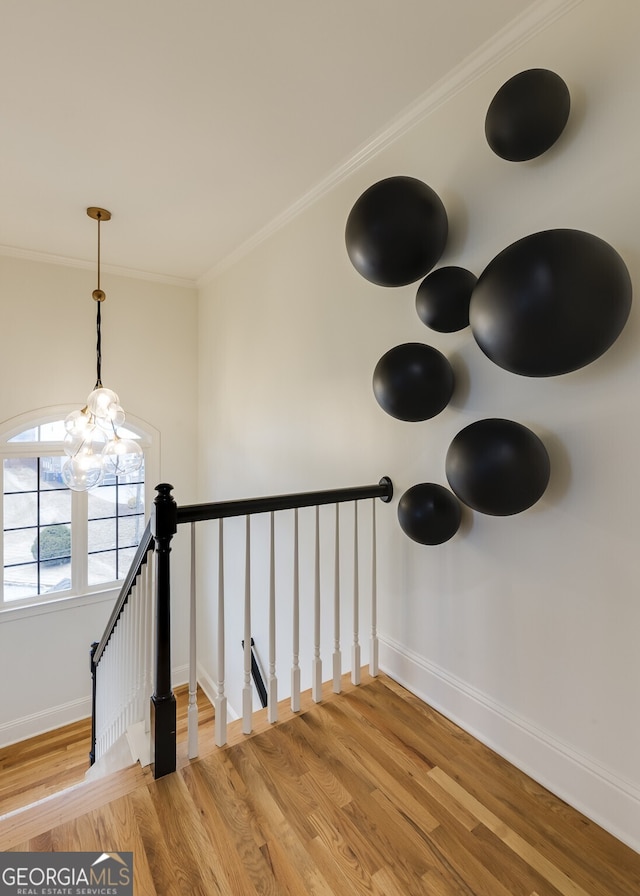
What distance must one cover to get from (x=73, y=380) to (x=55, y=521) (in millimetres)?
1277

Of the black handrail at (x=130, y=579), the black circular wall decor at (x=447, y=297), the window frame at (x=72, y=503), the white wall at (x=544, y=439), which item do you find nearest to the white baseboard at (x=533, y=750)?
the white wall at (x=544, y=439)

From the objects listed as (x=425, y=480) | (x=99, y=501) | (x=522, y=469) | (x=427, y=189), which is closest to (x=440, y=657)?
(x=425, y=480)

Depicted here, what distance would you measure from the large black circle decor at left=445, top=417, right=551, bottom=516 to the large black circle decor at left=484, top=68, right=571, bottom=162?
2.97ft

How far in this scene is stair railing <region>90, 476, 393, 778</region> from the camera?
5.16ft

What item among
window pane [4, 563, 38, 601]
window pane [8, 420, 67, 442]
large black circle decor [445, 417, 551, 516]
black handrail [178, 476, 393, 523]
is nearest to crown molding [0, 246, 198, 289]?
window pane [8, 420, 67, 442]

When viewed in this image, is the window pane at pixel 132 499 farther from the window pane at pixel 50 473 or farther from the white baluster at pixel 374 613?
the white baluster at pixel 374 613

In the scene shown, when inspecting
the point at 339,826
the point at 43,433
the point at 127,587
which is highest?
the point at 43,433

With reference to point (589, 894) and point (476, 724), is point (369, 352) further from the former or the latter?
point (589, 894)

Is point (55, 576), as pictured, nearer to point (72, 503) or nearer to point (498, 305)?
point (72, 503)

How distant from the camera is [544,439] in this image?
154 cm

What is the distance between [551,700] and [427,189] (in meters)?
1.91

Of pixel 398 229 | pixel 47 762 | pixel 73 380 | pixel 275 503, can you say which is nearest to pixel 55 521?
pixel 73 380

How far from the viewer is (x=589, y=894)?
3.89 ft

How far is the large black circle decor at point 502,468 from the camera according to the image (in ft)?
4.60
